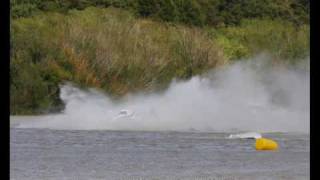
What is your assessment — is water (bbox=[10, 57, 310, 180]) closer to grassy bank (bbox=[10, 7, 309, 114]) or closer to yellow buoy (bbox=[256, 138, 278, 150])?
yellow buoy (bbox=[256, 138, 278, 150])

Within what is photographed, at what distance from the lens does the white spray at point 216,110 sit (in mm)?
27078

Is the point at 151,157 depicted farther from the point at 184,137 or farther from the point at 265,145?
the point at 184,137

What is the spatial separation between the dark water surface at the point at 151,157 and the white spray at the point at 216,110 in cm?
347

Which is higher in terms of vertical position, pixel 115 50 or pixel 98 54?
pixel 115 50

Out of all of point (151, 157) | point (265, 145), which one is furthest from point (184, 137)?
point (151, 157)

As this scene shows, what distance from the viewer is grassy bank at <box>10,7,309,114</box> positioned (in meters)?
47.7

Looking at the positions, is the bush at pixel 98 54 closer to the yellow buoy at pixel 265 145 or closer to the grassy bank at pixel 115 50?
the grassy bank at pixel 115 50

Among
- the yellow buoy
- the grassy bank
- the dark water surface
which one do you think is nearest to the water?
the dark water surface

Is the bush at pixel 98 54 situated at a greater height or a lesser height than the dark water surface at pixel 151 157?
greater

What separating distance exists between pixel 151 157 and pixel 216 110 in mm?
14967

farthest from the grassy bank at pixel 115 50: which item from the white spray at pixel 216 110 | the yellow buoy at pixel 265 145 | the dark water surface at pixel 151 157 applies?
the yellow buoy at pixel 265 145

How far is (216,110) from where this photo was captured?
3038 cm
